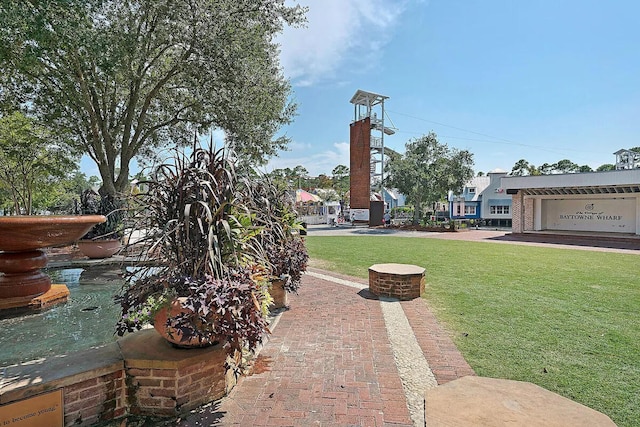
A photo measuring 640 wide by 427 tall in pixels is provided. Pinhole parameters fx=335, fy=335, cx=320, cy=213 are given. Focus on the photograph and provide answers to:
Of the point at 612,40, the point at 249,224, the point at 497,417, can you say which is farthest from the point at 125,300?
the point at 612,40

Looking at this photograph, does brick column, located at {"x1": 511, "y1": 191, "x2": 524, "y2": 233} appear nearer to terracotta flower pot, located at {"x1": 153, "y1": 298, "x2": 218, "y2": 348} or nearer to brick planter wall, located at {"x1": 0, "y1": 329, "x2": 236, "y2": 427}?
brick planter wall, located at {"x1": 0, "y1": 329, "x2": 236, "y2": 427}

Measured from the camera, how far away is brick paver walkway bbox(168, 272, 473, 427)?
2.40m

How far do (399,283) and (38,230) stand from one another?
17.2ft

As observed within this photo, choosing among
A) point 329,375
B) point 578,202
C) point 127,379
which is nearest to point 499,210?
point 578,202

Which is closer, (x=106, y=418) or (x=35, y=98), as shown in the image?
(x=106, y=418)

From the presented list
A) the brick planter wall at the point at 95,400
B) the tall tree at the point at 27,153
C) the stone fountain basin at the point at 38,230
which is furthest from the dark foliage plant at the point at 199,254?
the tall tree at the point at 27,153

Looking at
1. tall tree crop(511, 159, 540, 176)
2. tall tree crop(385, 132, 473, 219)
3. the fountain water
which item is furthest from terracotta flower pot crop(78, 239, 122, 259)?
tall tree crop(511, 159, 540, 176)

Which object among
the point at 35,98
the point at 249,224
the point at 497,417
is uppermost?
the point at 35,98

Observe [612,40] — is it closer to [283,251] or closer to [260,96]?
[260,96]

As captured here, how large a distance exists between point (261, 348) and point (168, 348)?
1.26 m

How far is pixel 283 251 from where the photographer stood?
4.97 meters

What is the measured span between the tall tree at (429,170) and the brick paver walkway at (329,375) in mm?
21337

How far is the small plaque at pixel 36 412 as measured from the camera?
1.95m

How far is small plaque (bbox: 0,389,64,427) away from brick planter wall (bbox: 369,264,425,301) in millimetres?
4618
